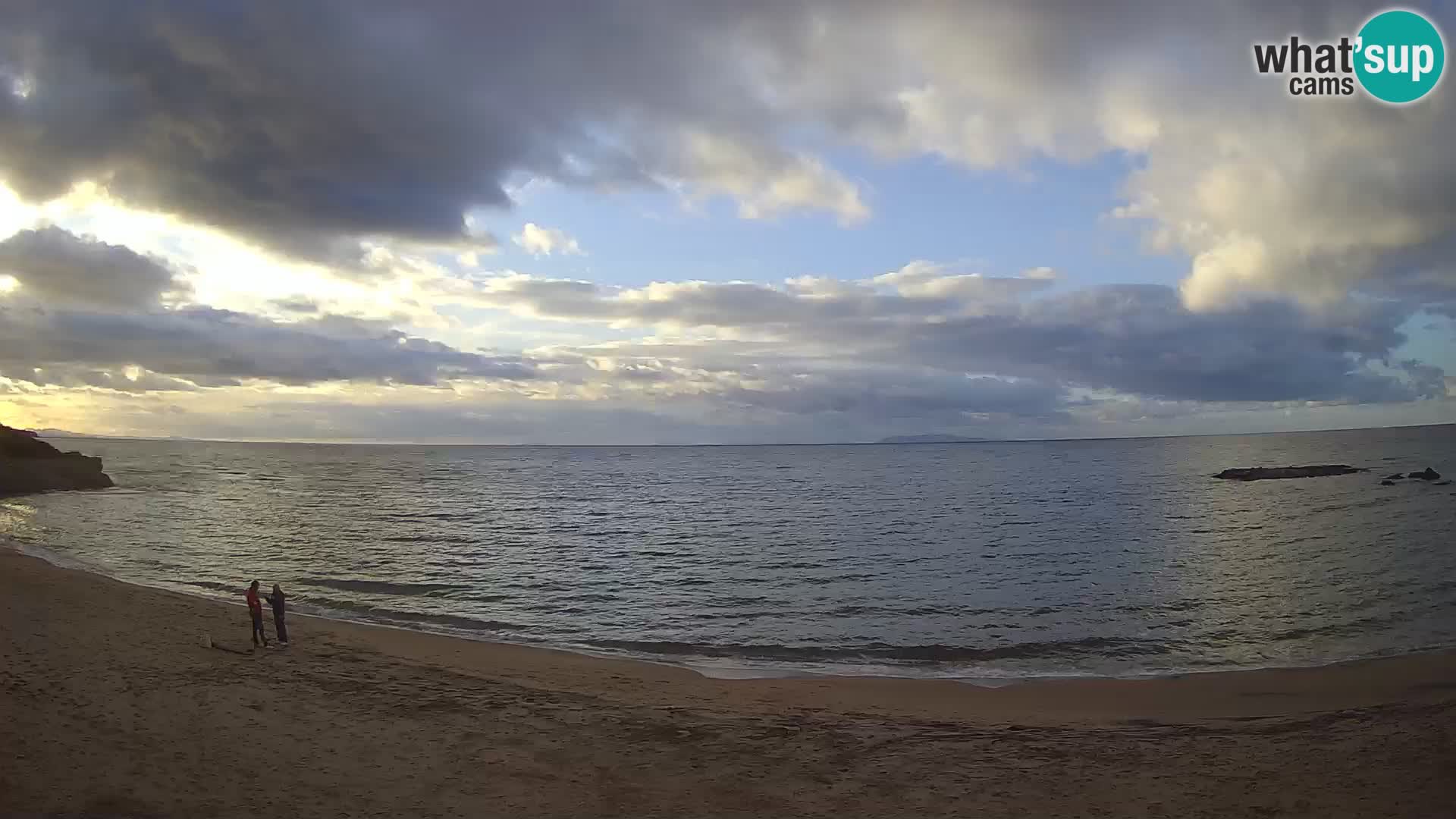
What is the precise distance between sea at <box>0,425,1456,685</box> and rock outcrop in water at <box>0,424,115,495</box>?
7.81 m

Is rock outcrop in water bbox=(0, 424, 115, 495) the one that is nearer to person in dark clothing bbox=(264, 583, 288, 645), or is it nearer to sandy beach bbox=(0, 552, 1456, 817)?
sandy beach bbox=(0, 552, 1456, 817)

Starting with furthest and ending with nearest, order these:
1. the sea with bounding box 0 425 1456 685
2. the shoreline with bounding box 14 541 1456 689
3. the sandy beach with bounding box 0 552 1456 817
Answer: the sea with bounding box 0 425 1456 685 < the shoreline with bounding box 14 541 1456 689 < the sandy beach with bounding box 0 552 1456 817

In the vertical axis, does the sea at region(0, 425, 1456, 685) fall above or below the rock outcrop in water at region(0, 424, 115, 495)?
below

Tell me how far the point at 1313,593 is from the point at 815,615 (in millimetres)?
18676

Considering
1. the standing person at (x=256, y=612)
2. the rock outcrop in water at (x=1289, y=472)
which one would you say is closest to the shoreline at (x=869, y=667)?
the standing person at (x=256, y=612)

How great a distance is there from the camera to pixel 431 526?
54469 mm

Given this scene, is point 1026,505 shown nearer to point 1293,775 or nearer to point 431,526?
point 431,526

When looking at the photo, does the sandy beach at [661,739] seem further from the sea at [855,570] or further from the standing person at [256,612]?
the sea at [855,570]

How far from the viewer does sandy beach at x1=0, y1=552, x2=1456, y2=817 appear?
36.4 feet

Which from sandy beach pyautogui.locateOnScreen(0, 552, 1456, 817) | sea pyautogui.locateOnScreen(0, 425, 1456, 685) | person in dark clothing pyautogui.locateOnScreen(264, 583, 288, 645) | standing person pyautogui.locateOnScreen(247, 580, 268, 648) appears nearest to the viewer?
sandy beach pyautogui.locateOnScreen(0, 552, 1456, 817)

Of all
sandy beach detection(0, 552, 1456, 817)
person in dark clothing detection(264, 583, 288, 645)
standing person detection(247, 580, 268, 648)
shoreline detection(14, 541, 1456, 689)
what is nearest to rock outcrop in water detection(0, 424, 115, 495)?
sandy beach detection(0, 552, 1456, 817)

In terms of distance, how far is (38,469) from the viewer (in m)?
79.8

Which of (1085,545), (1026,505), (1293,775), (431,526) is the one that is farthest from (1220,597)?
(431,526)

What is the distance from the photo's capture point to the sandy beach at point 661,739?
11109 mm
